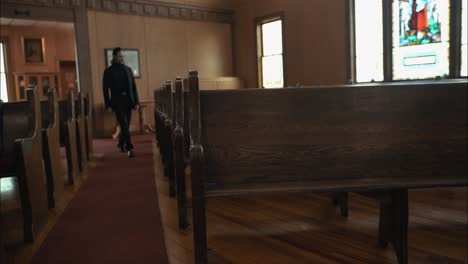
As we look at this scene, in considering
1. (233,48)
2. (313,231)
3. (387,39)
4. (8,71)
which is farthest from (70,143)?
(8,71)

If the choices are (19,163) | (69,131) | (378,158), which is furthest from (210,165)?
(69,131)

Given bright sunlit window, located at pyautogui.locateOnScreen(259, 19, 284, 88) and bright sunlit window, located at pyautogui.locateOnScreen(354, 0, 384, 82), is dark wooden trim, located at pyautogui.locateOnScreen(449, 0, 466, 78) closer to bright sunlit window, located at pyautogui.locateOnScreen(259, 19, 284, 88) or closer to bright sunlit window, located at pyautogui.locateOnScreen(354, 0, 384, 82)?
bright sunlit window, located at pyautogui.locateOnScreen(354, 0, 384, 82)

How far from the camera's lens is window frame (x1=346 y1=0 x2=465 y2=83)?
19.1 feet

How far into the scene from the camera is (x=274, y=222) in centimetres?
252

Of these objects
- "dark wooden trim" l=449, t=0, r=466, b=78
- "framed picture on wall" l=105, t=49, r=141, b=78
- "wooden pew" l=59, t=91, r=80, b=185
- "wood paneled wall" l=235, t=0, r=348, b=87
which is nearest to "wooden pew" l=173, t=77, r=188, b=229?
"wooden pew" l=59, t=91, r=80, b=185

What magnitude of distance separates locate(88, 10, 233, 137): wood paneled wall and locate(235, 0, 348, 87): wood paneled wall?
0.88 metres

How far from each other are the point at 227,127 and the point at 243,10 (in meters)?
8.76

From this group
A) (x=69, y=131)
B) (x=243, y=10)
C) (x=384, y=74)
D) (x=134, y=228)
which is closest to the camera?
(x=134, y=228)

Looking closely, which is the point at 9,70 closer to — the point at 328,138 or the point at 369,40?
the point at 369,40

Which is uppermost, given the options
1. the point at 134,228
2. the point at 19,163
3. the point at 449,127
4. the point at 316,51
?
the point at 316,51

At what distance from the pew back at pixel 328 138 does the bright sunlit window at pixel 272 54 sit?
7507 mm

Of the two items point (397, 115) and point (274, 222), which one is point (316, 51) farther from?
point (397, 115)

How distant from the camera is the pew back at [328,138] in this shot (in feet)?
5.37

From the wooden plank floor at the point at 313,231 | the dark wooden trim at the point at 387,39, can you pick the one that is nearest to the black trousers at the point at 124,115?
the wooden plank floor at the point at 313,231
